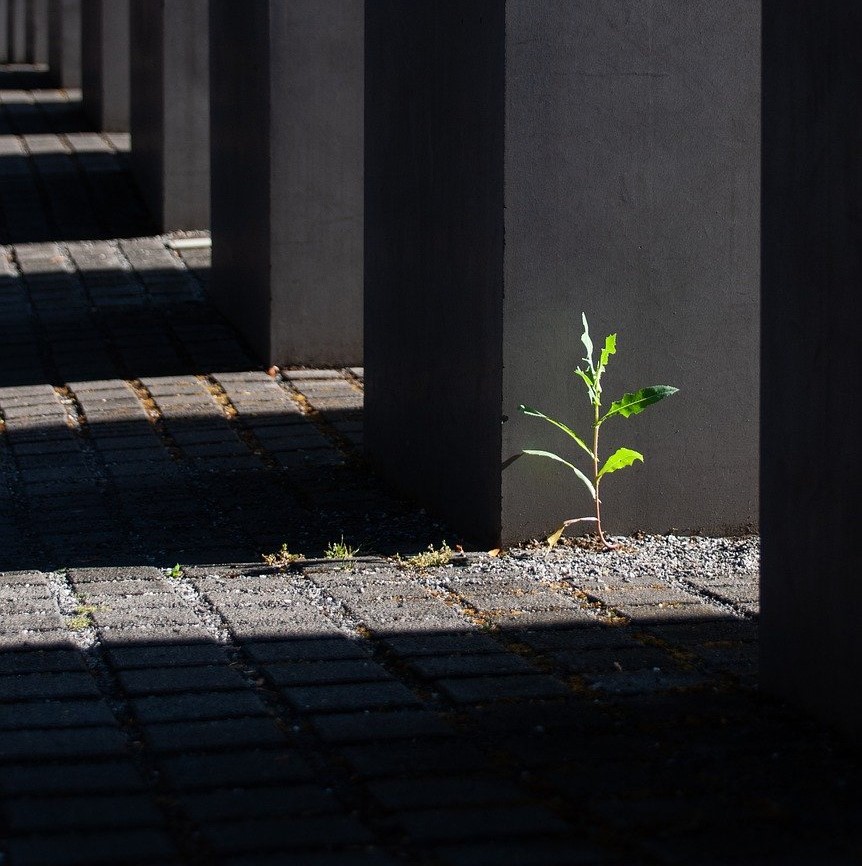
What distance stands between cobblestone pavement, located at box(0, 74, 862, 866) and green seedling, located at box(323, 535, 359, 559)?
2.3 inches

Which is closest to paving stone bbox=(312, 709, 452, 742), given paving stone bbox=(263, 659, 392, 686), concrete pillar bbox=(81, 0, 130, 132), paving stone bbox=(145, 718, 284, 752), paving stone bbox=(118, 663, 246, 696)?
paving stone bbox=(145, 718, 284, 752)

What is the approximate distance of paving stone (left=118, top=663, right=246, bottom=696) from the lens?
3.52 metres

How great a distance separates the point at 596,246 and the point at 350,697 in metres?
1.97

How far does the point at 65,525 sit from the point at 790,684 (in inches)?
114

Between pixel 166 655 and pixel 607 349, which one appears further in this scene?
pixel 607 349

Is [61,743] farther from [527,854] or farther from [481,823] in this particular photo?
[527,854]

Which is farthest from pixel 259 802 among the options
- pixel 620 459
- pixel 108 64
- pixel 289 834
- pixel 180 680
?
pixel 108 64

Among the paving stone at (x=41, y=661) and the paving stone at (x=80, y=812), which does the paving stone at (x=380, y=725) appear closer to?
the paving stone at (x=80, y=812)

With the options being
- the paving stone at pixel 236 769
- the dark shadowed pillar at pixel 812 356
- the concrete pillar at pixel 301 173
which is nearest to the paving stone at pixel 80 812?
the paving stone at pixel 236 769

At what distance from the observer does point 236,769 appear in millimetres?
2992

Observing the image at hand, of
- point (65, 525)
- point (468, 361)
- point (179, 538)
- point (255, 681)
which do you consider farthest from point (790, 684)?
point (65, 525)

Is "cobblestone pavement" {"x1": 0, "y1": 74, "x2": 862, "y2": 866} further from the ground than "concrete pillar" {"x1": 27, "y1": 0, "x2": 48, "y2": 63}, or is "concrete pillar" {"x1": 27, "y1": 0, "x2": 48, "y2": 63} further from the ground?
"concrete pillar" {"x1": 27, "y1": 0, "x2": 48, "y2": 63}

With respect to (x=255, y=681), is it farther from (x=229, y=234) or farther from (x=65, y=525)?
(x=229, y=234)

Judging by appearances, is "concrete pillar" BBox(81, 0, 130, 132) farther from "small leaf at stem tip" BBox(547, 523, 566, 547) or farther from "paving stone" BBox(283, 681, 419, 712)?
"paving stone" BBox(283, 681, 419, 712)
